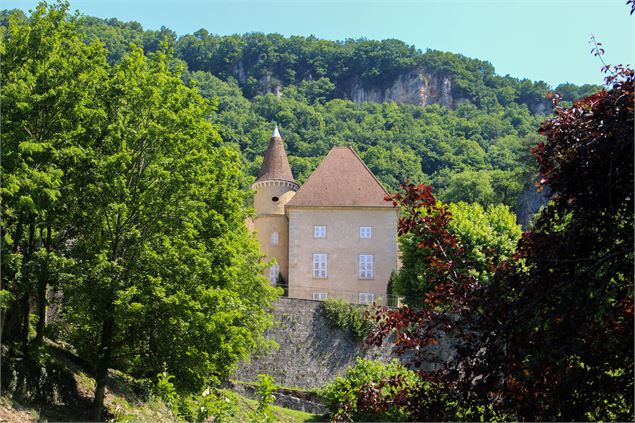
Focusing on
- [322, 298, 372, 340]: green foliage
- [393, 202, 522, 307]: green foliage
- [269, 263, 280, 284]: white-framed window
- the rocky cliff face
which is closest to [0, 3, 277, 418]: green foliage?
[322, 298, 372, 340]: green foliage

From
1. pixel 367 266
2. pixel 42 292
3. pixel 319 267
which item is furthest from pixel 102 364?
pixel 367 266

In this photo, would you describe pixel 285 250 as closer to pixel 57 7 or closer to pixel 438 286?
→ pixel 57 7

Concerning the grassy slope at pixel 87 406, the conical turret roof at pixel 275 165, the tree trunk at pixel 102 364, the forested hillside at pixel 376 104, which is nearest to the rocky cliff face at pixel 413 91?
the forested hillside at pixel 376 104

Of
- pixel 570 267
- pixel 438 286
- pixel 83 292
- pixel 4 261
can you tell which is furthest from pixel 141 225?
pixel 570 267

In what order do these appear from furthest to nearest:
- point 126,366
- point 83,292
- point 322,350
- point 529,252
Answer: point 322,350 < point 126,366 < point 83,292 < point 529,252

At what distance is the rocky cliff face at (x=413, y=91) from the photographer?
147250 millimetres

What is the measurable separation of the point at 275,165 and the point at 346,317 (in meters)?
16.3

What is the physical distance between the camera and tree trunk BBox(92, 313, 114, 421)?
60.4 ft

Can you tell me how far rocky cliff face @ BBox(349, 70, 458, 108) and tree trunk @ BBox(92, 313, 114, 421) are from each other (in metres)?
131

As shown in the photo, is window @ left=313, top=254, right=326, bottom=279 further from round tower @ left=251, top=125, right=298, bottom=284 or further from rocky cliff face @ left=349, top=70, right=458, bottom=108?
rocky cliff face @ left=349, top=70, right=458, bottom=108

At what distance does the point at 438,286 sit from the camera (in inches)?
294

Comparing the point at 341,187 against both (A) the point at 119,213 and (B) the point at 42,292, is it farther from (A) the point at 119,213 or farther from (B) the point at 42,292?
(B) the point at 42,292

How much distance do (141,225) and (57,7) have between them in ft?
19.5

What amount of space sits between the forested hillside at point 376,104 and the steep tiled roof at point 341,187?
26.4 m
